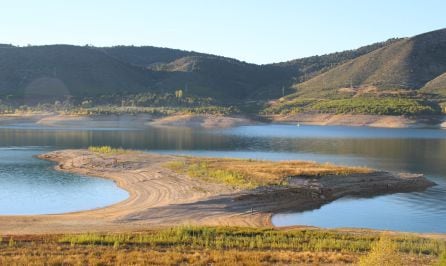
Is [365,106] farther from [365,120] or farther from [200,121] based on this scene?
[200,121]

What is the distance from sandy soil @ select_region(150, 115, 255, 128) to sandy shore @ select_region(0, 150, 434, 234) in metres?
81.5

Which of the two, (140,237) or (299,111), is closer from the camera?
(140,237)

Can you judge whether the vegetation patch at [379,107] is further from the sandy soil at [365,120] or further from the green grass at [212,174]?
the green grass at [212,174]

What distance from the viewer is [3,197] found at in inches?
1427

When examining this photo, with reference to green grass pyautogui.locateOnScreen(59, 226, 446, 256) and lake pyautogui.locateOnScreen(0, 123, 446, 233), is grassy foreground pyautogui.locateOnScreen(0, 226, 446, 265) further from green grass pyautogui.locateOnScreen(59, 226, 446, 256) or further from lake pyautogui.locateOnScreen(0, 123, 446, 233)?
lake pyautogui.locateOnScreen(0, 123, 446, 233)

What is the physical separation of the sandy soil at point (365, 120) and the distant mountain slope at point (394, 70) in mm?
32429

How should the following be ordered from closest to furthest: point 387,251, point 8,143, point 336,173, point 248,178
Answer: point 387,251
point 248,178
point 336,173
point 8,143

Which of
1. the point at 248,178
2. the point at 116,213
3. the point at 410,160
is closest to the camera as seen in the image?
the point at 116,213

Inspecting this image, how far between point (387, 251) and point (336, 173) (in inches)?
1079

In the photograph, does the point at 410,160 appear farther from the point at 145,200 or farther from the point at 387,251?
the point at 387,251

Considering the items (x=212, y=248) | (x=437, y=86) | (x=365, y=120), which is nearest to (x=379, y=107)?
(x=365, y=120)

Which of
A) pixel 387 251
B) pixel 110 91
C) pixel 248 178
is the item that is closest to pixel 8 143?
pixel 248 178

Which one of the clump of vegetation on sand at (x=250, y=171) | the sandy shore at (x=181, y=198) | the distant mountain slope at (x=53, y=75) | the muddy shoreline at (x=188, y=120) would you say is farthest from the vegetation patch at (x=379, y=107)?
the sandy shore at (x=181, y=198)

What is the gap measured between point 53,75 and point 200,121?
64691 mm
